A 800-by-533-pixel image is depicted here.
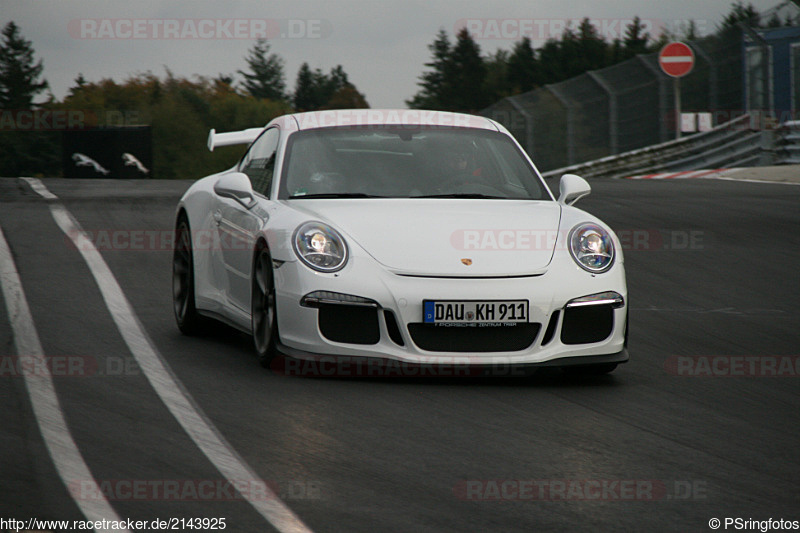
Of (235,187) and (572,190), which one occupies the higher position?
(235,187)

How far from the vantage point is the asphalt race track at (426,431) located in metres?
4.22

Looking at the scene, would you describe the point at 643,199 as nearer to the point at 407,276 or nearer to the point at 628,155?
the point at 407,276

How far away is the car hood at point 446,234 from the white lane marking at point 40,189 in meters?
10.4

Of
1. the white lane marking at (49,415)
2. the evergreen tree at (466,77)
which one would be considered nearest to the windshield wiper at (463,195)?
the white lane marking at (49,415)

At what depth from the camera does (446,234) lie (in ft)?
21.6

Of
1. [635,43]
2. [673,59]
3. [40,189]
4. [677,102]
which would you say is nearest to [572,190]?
[40,189]

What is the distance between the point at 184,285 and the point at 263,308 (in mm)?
1599

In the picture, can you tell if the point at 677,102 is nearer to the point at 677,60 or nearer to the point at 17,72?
the point at 677,60

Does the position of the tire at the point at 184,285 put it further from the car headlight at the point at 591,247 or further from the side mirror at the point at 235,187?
the car headlight at the point at 591,247

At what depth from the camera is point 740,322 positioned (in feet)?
29.0

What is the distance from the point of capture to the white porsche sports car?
6.34 m

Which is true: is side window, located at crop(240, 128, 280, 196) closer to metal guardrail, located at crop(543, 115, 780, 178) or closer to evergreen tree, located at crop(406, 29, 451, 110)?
metal guardrail, located at crop(543, 115, 780, 178)

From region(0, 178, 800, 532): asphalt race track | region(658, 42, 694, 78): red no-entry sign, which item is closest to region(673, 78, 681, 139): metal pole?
region(658, 42, 694, 78): red no-entry sign

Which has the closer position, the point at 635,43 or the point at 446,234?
the point at 446,234
